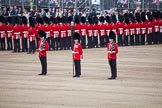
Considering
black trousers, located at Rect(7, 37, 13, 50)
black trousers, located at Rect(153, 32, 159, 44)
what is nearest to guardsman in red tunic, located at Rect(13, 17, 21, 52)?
black trousers, located at Rect(7, 37, 13, 50)

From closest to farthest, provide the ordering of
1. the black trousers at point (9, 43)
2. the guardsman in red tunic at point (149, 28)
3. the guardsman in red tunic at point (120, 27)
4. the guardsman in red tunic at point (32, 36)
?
the guardsman in red tunic at point (32, 36), the black trousers at point (9, 43), the guardsman in red tunic at point (120, 27), the guardsman in red tunic at point (149, 28)

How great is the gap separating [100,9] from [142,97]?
21.2m

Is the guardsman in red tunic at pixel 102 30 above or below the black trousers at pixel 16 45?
above

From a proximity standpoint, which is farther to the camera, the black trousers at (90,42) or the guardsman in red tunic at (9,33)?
the black trousers at (90,42)

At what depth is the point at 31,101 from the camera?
1354 cm

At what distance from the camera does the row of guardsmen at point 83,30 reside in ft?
83.0

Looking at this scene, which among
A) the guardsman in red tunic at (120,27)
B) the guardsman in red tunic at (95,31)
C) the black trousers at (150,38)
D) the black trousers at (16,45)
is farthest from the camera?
the black trousers at (150,38)

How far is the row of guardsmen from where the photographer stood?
996 inches

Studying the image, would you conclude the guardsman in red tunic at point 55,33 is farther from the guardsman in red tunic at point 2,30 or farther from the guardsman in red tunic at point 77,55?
the guardsman in red tunic at point 77,55

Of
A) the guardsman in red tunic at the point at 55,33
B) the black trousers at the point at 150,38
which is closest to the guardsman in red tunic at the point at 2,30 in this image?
the guardsman in red tunic at the point at 55,33

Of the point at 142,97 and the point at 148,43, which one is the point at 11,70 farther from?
the point at 148,43

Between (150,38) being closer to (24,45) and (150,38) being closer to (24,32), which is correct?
(24,45)

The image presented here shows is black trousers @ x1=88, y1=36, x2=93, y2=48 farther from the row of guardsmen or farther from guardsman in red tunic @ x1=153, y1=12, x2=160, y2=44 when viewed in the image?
guardsman in red tunic @ x1=153, y1=12, x2=160, y2=44

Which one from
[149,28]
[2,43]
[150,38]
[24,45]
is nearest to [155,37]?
[150,38]
